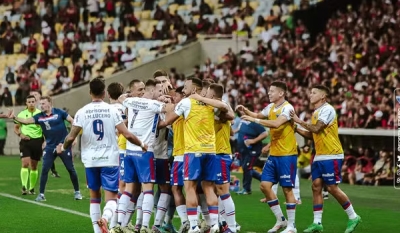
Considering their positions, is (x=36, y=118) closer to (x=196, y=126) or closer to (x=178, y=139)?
(x=178, y=139)

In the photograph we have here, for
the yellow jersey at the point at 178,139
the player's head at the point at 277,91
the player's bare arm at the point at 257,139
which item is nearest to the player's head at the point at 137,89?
the yellow jersey at the point at 178,139

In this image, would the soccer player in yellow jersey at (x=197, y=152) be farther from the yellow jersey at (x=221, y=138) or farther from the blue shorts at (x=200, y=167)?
the yellow jersey at (x=221, y=138)

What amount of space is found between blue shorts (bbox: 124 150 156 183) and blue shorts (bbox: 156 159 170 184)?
240 millimetres

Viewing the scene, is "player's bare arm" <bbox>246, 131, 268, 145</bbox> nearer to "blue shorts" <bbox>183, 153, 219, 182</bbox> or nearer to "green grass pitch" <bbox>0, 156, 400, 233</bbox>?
"green grass pitch" <bbox>0, 156, 400, 233</bbox>

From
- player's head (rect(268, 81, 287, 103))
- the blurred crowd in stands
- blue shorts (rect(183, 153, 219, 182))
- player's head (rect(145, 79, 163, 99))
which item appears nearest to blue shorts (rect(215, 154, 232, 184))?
blue shorts (rect(183, 153, 219, 182))

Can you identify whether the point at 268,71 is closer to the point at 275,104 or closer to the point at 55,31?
the point at 55,31

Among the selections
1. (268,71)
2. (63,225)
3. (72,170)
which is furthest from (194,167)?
(268,71)

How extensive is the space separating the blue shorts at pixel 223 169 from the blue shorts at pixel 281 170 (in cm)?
61

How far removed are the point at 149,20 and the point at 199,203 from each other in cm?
2897

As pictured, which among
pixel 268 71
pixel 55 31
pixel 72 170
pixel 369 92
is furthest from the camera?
pixel 55 31

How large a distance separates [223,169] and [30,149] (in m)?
7.92

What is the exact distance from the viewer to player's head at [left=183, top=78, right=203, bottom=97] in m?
14.3

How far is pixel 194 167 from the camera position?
1395 centimetres

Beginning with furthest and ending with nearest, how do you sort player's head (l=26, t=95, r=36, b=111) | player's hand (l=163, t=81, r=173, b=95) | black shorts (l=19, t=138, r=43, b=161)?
black shorts (l=19, t=138, r=43, b=161)
player's head (l=26, t=95, r=36, b=111)
player's hand (l=163, t=81, r=173, b=95)
